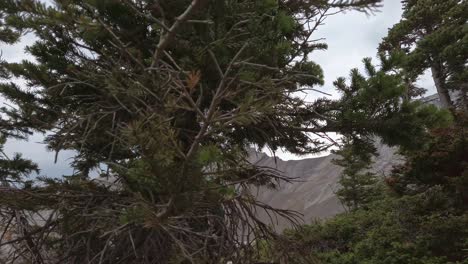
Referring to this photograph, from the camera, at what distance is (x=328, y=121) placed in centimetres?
505

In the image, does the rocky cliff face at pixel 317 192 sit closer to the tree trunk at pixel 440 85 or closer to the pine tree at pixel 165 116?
the tree trunk at pixel 440 85

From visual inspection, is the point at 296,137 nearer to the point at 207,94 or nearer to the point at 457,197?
the point at 207,94

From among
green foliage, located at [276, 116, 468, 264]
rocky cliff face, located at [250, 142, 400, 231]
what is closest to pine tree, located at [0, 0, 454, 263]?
green foliage, located at [276, 116, 468, 264]

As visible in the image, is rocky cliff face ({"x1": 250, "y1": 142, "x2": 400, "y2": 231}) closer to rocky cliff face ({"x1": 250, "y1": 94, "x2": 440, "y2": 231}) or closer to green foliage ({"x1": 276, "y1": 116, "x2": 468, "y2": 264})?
rocky cliff face ({"x1": 250, "y1": 94, "x2": 440, "y2": 231})

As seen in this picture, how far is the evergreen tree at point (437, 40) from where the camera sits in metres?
17.1

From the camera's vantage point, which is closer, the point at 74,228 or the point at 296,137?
the point at 74,228

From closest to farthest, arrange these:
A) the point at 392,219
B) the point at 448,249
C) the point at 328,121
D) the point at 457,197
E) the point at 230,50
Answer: the point at 230,50 → the point at 328,121 → the point at 448,249 → the point at 457,197 → the point at 392,219

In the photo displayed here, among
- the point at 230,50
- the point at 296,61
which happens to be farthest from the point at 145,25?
the point at 296,61

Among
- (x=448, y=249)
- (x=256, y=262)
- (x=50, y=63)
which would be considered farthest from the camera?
(x=448, y=249)

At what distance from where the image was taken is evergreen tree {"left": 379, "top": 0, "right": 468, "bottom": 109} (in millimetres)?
17078

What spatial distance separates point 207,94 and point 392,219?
A: 674 cm

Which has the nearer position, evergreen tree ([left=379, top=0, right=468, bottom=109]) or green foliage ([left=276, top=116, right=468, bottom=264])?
green foliage ([left=276, top=116, right=468, bottom=264])

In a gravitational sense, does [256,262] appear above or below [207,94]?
below

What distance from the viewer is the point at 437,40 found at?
671 inches
